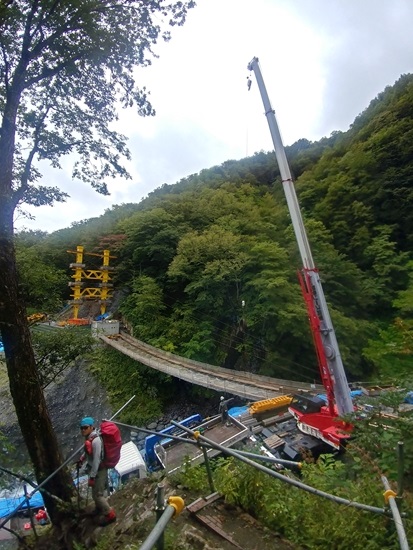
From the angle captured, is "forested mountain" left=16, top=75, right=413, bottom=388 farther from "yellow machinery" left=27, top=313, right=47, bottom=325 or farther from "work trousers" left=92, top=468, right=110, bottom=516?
"work trousers" left=92, top=468, right=110, bottom=516

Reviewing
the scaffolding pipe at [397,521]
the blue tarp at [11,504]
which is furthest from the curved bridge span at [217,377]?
the scaffolding pipe at [397,521]

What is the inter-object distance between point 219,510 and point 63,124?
17.4ft

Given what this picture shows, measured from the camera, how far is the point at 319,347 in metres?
6.86

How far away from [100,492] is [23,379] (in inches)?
56.1

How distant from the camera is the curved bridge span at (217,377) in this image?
38.6 ft

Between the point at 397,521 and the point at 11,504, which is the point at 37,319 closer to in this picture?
the point at 11,504

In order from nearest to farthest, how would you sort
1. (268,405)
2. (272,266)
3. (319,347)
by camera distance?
(319,347) < (268,405) < (272,266)

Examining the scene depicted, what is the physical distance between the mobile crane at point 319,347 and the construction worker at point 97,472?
15.0ft

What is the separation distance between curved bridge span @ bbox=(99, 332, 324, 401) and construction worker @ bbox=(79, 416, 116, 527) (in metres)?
8.91

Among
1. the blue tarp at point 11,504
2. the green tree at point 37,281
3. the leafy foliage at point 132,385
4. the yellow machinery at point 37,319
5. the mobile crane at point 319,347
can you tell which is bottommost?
the leafy foliage at point 132,385

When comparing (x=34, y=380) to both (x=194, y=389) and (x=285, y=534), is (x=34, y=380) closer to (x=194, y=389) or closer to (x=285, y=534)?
(x=285, y=534)

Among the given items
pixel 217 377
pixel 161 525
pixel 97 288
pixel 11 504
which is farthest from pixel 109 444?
pixel 97 288

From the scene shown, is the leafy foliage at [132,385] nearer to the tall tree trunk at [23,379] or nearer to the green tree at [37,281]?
the green tree at [37,281]

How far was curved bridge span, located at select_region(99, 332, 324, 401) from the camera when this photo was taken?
11773 mm
